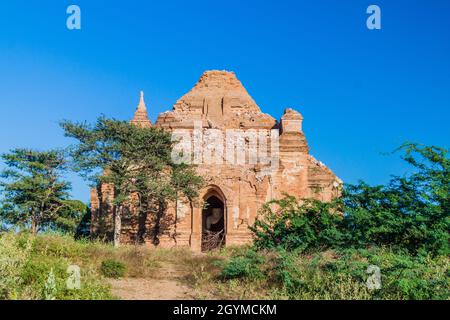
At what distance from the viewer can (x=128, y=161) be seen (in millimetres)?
18812

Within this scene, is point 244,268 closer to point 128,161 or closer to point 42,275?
point 42,275

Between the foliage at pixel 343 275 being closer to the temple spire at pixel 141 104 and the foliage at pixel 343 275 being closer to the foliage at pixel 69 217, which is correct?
the foliage at pixel 69 217

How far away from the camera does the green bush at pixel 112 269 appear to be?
36.7ft

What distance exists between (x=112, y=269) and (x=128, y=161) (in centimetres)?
799

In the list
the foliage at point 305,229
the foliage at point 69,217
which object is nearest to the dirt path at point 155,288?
the foliage at point 305,229

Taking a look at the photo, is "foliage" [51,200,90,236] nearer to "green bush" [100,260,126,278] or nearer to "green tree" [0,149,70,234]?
"green tree" [0,149,70,234]

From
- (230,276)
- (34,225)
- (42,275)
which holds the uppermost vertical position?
(34,225)

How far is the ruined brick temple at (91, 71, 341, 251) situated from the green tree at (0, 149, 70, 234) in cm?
177

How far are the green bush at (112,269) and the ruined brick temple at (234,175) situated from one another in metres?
8.19

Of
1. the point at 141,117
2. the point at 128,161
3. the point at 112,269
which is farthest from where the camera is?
the point at 141,117

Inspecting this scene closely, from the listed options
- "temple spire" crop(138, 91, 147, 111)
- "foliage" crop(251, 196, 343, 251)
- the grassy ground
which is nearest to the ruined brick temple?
"temple spire" crop(138, 91, 147, 111)

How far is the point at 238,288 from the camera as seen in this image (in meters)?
9.62

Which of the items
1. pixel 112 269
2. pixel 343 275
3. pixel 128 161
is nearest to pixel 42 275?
Result: pixel 112 269
